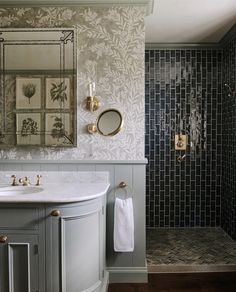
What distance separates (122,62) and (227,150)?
5.77 ft

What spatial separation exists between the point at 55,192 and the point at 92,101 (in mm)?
826

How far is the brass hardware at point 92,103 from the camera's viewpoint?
2.52 meters

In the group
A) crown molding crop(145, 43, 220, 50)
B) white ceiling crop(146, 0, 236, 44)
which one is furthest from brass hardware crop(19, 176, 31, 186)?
crown molding crop(145, 43, 220, 50)

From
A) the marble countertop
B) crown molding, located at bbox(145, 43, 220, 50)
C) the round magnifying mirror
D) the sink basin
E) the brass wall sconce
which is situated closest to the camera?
the marble countertop

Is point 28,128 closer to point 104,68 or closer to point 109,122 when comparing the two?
point 109,122

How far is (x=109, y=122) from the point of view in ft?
8.42

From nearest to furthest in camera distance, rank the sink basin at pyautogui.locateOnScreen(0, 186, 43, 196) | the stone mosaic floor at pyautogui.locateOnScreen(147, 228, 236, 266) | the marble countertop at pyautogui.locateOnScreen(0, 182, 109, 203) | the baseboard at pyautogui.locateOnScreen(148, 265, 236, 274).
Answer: the marble countertop at pyautogui.locateOnScreen(0, 182, 109, 203)
the sink basin at pyautogui.locateOnScreen(0, 186, 43, 196)
the baseboard at pyautogui.locateOnScreen(148, 265, 236, 274)
the stone mosaic floor at pyautogui.locateOnScreen(147, 228, 236, 266)

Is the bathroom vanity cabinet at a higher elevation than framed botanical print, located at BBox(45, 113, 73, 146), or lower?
lower

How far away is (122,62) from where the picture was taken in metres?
2.55

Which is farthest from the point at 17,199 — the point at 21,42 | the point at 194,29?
the point at 194,29

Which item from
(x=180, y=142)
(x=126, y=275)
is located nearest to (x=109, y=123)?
(x=126, y=275)

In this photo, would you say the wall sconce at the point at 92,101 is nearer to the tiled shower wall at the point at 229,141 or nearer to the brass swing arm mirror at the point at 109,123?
the brass swing arm mirror at the point at 109,123

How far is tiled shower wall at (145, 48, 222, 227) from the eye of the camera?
375cm

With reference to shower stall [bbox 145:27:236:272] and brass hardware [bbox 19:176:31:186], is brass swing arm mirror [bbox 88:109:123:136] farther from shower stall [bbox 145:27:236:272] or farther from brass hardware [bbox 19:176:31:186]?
shower stall [bbox 145:27:236:272]
